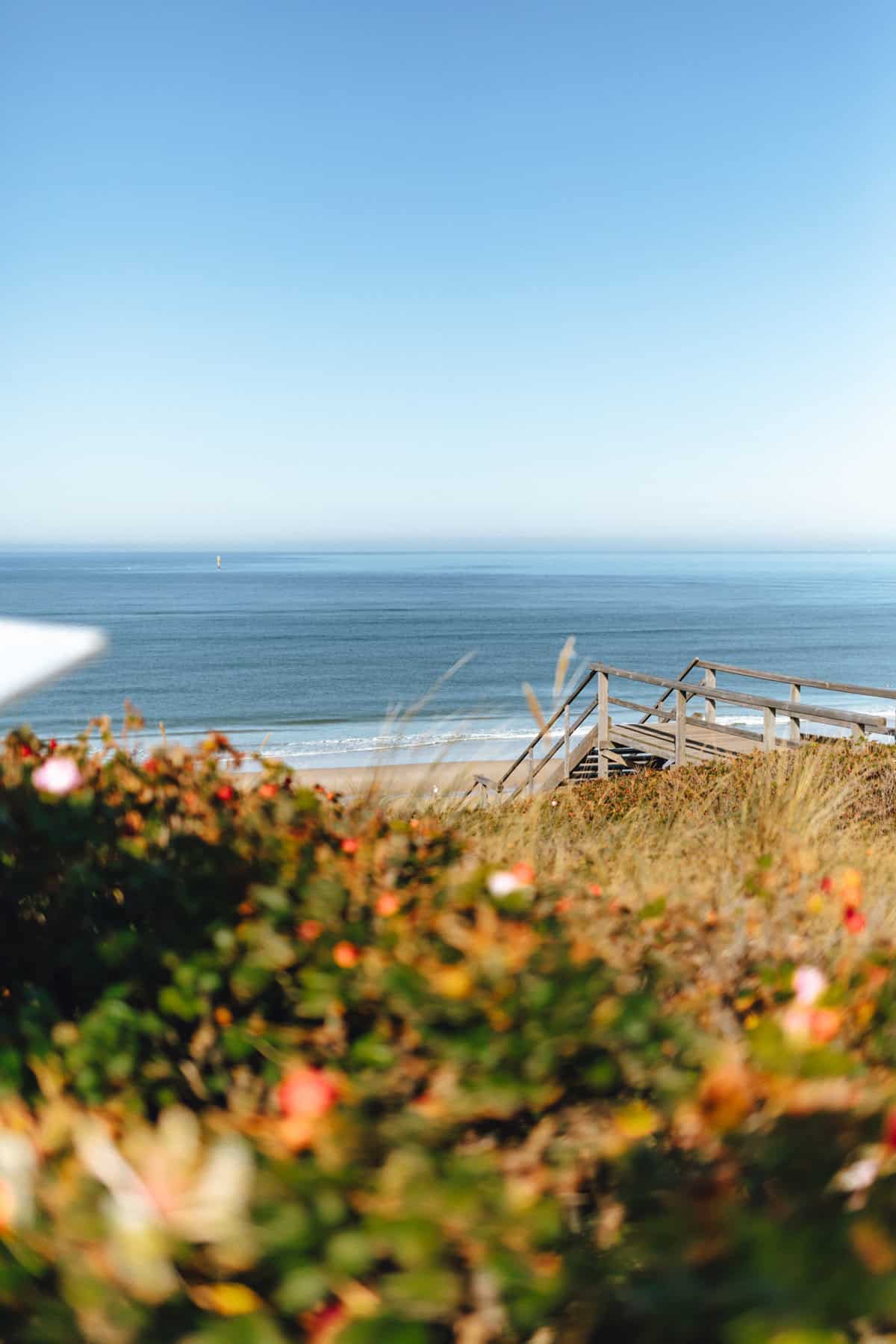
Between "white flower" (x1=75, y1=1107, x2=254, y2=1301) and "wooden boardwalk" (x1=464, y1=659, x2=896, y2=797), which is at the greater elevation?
"white flower" (x1=75, y1=1107, x2=254, y2=1301)

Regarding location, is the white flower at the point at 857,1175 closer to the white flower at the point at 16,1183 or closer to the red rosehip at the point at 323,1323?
the red rosehip at the point at 323,1323

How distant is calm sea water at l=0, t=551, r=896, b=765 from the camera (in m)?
30.9

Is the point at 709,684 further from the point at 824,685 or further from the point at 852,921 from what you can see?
the point at 852,921

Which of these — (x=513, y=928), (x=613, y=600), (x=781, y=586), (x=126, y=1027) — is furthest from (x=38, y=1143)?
(x=781, y=586)

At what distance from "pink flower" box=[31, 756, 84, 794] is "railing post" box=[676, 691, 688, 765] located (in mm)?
9279

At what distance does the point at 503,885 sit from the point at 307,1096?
75 cm

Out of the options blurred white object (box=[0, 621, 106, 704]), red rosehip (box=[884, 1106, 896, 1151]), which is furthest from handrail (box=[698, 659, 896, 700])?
blurred white object (box=[0, 621, 106, 704])

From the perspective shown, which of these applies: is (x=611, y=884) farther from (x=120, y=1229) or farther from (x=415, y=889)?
(x=120, y=1229)

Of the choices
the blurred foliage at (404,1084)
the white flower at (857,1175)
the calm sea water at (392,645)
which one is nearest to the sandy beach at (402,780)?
the calm sea water at (392,645)

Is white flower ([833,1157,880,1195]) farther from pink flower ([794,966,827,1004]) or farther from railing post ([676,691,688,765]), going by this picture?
railing post ([676,691,688,765])

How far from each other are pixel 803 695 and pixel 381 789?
3729 centimetres

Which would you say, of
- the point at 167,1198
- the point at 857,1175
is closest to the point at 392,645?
the point at 857,1175

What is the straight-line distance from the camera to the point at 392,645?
54938 mm

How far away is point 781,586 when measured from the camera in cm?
11675
